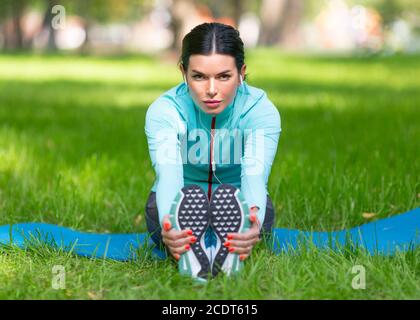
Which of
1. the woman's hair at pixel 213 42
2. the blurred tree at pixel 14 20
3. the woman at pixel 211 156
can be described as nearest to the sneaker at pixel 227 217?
the woman at pixel 211 156

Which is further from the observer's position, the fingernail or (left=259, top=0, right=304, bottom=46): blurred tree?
(left=259, top=0, right=304, bottom=46): blurred tree

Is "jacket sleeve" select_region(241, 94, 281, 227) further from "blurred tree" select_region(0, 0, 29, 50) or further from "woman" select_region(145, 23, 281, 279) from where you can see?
"blurred tree" select_region(0, 0, 29, 50)

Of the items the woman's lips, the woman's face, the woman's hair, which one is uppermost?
the woman's hair

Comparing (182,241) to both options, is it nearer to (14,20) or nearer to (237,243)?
(237,243)

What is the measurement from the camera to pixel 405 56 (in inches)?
636

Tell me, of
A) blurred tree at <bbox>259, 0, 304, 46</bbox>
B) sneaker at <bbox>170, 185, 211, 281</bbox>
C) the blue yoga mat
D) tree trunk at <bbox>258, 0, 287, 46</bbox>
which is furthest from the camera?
tree trunk at <bbox>258, 0, 287, 46</bbox>

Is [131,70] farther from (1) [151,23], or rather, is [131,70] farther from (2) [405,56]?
(1) [151,23]

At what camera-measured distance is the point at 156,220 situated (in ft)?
9.75

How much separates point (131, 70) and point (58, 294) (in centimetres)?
1219

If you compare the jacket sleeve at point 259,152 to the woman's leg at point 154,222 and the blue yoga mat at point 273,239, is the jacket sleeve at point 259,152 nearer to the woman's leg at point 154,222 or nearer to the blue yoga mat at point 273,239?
the blue yoga mat at point 273,239

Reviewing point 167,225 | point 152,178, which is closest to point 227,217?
point 167,225

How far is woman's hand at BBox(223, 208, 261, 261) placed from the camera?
8.45 feet

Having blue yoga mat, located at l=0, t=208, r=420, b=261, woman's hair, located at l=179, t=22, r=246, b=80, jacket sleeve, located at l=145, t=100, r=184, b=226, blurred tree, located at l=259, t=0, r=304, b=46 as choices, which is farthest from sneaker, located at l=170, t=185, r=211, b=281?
blurred tree, located at l=259, t=0, r=304, b=46

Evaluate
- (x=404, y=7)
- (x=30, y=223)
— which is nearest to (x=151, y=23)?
(x=404, y=7)
